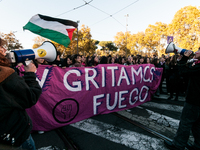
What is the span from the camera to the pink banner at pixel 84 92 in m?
2.58

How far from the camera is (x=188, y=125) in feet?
6.16

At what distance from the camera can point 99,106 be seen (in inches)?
132

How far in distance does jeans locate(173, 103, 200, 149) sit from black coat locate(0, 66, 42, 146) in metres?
2.18

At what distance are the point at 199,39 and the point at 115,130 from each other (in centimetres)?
1793

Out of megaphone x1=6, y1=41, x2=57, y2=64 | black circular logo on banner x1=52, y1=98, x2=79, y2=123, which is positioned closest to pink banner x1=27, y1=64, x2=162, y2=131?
black circular logo on banner x1=52, y1=98, x2=79, y2=123

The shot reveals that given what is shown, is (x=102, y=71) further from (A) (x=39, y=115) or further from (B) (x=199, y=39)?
(B) (x=199, y=39)

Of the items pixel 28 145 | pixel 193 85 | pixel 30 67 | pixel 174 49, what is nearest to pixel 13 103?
pixel 30 67

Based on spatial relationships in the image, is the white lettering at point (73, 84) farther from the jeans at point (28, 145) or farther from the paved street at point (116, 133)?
the jeans at point (28, 145)

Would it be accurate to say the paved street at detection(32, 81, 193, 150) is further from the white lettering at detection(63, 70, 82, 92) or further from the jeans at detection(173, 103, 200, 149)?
the white lettering at detection(63, 70, 82, 92)

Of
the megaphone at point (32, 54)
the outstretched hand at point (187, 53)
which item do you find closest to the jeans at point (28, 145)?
the megaphone at point (32, 54)

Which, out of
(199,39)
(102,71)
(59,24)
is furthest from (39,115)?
(199,39)

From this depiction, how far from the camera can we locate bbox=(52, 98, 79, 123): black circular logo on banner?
2707 mm

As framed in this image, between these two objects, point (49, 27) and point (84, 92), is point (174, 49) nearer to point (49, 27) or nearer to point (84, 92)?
point (84, 92)

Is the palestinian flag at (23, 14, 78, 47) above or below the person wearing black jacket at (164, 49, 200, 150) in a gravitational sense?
above
